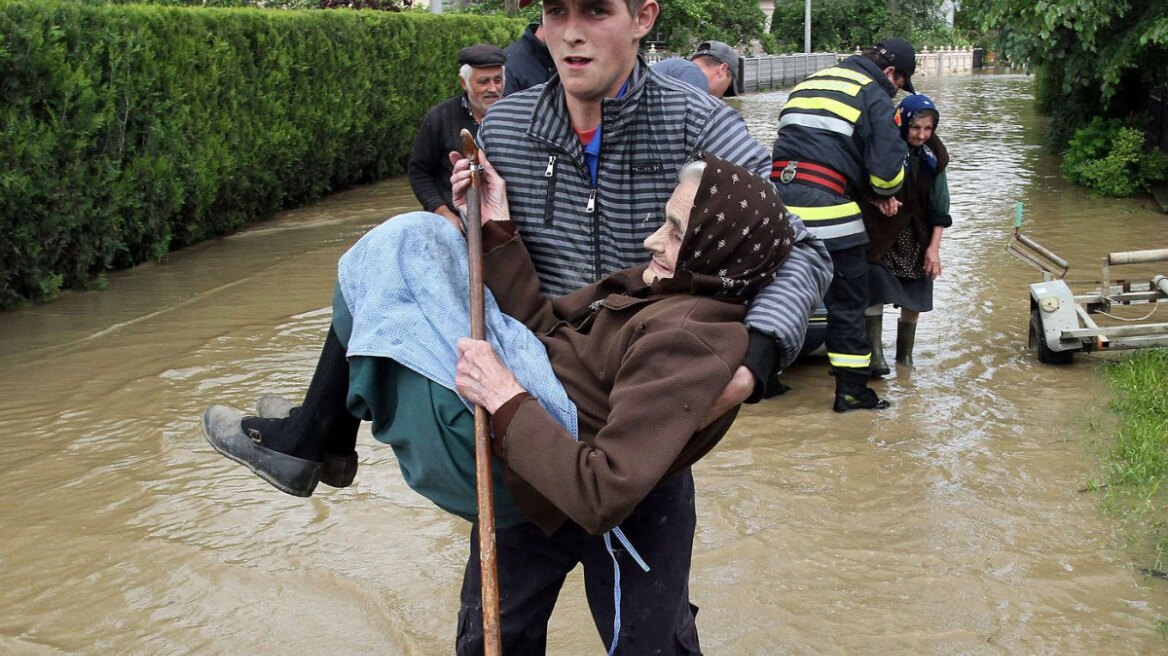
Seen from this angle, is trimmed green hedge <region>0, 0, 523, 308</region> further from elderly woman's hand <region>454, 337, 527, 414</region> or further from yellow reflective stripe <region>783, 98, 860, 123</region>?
elderly woman's hand <region>454, 337, 527, 414</region>

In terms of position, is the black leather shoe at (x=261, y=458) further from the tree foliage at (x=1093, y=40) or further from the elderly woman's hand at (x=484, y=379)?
the tree foliage at (x=1093, y=40)

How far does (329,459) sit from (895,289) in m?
4.94

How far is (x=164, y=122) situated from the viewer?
33.2 ft

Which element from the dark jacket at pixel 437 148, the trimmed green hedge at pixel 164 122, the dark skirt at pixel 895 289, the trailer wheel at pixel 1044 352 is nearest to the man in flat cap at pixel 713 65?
the dark jacket at pixel 437 148

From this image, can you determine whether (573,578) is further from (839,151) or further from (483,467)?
(839,151)

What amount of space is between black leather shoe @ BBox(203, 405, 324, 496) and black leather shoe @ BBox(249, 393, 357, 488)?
0.04 m

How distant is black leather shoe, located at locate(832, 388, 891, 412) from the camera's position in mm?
6641

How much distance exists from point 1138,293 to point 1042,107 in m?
17.7

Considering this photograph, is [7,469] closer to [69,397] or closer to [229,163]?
[69,397]

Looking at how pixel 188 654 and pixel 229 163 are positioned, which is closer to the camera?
pixel 188 654

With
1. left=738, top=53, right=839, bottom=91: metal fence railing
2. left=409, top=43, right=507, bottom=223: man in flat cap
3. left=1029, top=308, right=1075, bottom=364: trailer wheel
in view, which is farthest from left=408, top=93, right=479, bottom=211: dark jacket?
left=738, top=53, right=839, bottom=91: metal fence railing

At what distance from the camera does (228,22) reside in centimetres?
1127

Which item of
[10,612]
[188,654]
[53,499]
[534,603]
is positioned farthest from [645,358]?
[53,499]

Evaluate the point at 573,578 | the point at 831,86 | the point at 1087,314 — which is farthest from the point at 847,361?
the point at 573,578
